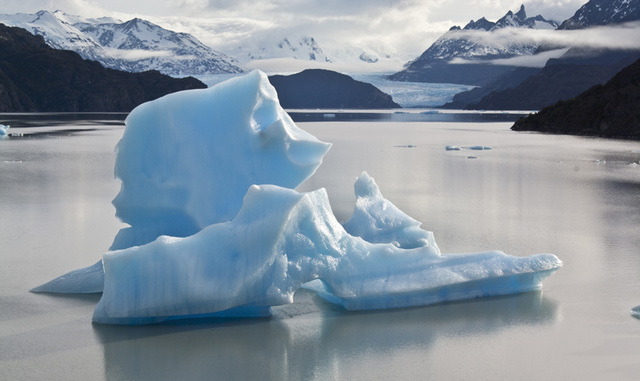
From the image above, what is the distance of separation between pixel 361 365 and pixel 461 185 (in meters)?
11.3

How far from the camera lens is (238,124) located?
286 inches

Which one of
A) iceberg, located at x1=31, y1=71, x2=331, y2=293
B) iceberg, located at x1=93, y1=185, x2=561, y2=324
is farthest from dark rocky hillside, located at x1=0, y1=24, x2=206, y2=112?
iceberg, located at x1=93, y1=185, x2=561, y2=324

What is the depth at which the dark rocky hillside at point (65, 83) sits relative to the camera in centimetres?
9394

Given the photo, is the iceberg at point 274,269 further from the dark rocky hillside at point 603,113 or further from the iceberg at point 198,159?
the dark rocky hillside at point 603,113

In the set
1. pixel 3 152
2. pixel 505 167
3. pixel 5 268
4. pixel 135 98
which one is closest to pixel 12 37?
pixel 135 98

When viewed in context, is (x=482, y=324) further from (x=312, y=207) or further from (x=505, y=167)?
(x=505, y=167)

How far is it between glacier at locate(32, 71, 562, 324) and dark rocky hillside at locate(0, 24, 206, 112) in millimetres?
86476

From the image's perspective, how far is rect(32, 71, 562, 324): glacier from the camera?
5590 mm

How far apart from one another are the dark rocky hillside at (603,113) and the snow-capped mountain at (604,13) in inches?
5345

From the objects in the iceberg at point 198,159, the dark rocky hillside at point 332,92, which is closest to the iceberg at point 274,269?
the iceberg at point 198,159

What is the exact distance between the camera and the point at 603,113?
3812 cm

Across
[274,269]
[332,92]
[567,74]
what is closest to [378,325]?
[274,269]

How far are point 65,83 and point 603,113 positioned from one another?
7843cm

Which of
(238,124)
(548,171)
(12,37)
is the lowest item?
(548,171)
